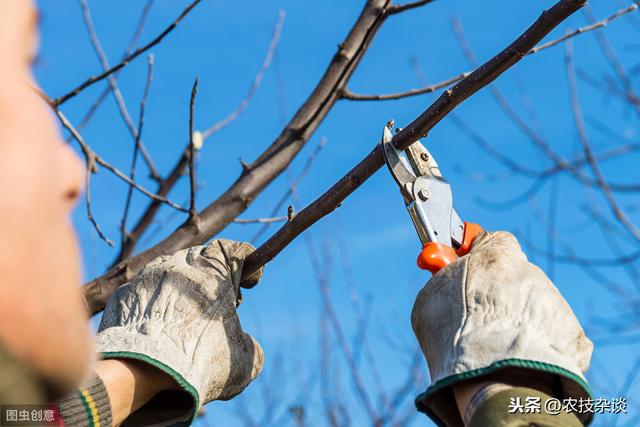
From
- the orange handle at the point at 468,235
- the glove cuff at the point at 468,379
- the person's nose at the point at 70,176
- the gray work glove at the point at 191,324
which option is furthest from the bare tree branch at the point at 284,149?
the person's nose at the point at 70,176

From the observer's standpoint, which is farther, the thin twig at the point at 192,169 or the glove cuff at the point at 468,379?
the thin twig at the point at 192,169

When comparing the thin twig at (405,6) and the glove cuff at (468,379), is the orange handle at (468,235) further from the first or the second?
the thin twig at (405,6)

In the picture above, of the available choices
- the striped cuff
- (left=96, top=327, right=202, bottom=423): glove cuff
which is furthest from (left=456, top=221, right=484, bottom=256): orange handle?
the striped cuff

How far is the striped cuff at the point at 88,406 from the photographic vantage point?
1752 mm

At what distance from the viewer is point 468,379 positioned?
176cm

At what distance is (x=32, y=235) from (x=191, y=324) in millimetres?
1349

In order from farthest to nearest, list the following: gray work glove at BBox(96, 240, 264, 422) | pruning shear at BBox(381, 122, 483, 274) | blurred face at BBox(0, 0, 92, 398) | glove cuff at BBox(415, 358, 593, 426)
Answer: pruning shear at BBox(381, 122, 483, 274)
gray work glove at BBox(96, 240, 264, 422)
glove cuff at BBox(415, 358, 593, 426)
blurred face at BBox(0, 0, 92, 398)

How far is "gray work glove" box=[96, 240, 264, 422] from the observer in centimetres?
203

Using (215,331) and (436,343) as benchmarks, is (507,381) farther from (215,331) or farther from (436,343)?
(215,331)

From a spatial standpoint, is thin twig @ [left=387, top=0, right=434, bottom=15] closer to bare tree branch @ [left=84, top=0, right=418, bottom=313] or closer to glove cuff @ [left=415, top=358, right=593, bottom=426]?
bare tree branch @ [left=84, top=0, right=418, bottom=313]

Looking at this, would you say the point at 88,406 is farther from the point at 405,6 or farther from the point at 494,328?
the point at 405,6

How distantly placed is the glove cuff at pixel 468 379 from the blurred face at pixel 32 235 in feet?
3.33

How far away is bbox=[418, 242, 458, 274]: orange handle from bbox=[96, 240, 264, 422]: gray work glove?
53 centimetres

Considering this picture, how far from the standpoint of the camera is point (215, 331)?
2166 millimetres
